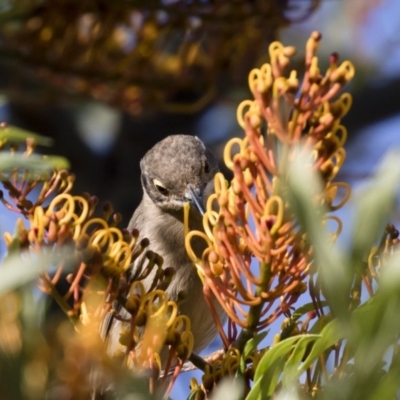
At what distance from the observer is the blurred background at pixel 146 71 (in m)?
4.30

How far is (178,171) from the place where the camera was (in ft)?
17.3

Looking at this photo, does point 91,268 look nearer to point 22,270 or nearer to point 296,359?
point 296,359

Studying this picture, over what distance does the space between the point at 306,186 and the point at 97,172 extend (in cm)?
509

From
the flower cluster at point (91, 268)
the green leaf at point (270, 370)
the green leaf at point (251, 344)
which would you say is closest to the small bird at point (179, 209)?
the flower cluster at point (91, 268)

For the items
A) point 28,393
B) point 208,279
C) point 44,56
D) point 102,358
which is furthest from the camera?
point 44,56

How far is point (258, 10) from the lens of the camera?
189 inches

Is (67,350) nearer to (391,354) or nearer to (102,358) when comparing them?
(102,358)

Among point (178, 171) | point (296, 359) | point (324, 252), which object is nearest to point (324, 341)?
point (296, 359)

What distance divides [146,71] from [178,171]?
2.13 ft

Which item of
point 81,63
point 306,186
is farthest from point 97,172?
point 306,186

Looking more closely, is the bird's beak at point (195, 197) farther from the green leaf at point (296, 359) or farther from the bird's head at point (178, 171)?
the green leaf at point (296, 359)

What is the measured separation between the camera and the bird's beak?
5.03 meters

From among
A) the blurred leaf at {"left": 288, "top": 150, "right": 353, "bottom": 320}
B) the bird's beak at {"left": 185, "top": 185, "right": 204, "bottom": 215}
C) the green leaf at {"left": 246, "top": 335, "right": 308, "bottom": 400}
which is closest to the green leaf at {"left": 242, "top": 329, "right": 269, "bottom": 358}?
the green leaf at {"left": 246, "top": 335, "right": 308, "bottom": 400}

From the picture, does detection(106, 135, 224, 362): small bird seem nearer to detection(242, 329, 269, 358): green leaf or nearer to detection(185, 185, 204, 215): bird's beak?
detection(185, 185, 204, 215): bird's beak
